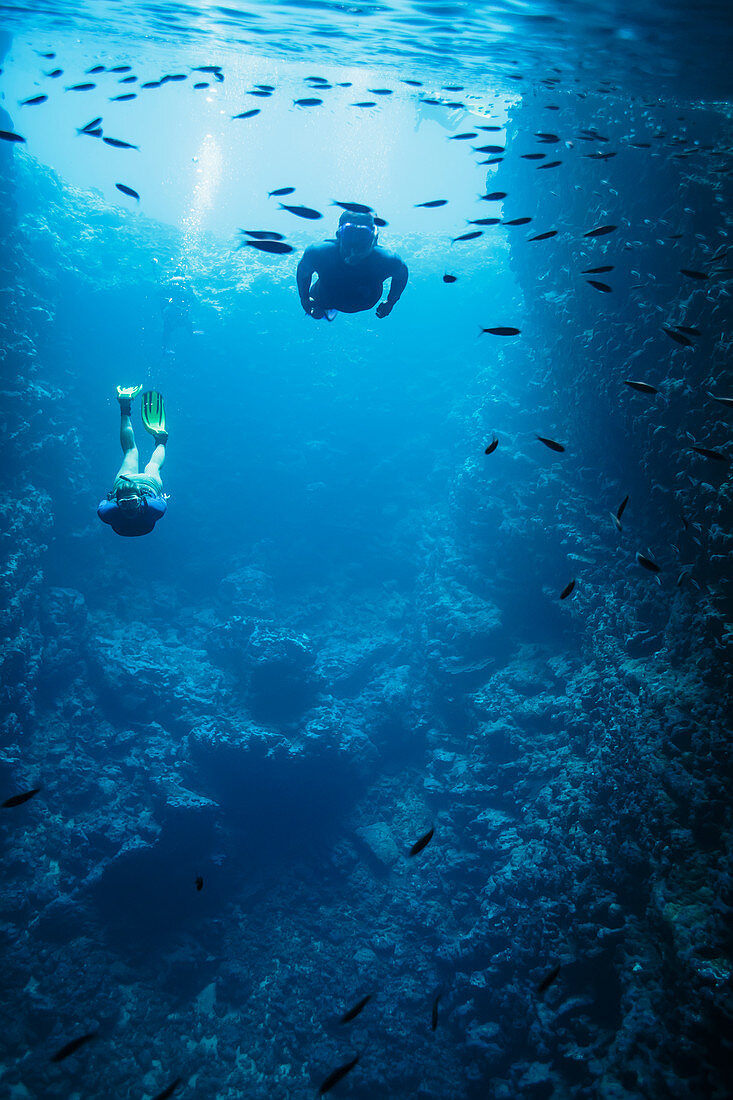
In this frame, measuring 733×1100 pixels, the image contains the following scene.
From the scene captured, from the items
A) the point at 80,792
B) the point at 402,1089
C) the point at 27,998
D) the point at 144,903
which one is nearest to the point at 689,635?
the point at 402,1089

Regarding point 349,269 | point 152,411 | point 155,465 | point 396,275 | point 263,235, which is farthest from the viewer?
point 155,465

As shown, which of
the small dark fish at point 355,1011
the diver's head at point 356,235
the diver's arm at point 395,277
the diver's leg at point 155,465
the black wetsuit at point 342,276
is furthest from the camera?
the diver's leg at point 155,465

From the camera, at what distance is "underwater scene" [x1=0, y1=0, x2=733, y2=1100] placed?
630 centimetres

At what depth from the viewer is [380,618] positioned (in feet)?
56.1

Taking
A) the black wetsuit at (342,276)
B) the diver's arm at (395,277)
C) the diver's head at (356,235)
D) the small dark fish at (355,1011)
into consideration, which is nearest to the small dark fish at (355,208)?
the diver's head at (356,235)

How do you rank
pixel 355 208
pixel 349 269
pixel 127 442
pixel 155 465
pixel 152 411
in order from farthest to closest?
pixel 155 465, pixel 127 442, pixel 152 411, pixel 349 269, pixel 355 208

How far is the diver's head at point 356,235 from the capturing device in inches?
191

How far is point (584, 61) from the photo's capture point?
34.8ft

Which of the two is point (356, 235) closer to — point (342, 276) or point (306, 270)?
point (342, 276)

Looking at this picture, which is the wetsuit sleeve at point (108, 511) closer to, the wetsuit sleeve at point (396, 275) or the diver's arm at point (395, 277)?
the diver's arm at point (395, 277)

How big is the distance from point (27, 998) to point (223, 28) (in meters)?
21.7

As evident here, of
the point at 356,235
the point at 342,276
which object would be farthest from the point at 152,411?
the point at 356,235

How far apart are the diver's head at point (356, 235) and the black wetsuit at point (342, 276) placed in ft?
0.32

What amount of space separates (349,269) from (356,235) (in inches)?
14.0
